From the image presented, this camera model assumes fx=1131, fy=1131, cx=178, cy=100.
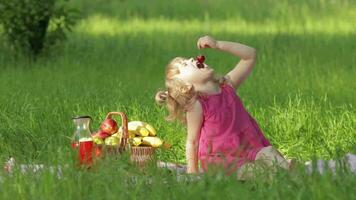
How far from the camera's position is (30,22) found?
1439cm

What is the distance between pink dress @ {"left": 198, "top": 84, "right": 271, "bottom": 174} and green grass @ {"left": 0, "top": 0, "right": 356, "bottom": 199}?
58cm

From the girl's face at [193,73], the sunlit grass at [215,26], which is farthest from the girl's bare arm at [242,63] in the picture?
the sunlit grass at [215,26]

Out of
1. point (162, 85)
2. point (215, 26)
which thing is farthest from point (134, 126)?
point (215, 26)

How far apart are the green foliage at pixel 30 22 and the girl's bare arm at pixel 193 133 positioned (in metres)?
7.30

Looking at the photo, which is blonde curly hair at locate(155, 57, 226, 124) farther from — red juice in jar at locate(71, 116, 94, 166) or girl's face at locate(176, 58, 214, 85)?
red juice in jar at locate(71, 116, 94, 166)

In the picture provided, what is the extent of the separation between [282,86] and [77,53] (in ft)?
13.6

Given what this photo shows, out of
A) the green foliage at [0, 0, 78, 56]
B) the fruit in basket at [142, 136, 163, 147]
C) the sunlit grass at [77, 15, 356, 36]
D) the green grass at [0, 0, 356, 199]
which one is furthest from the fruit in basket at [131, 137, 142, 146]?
the sunlit grass at [77, 15, 356, 36]

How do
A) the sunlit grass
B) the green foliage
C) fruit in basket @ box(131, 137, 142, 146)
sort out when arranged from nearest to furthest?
fruit in basket @ box(131, 137, 142, 146) < the green foliage < the sunlit grass

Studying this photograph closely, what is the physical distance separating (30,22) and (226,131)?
7.53 metres

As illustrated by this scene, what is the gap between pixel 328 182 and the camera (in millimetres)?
5367

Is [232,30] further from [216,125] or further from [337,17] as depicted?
[216,125]

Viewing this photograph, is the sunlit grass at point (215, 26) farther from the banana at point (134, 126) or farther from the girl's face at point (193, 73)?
the girl's face at point (193, 73)

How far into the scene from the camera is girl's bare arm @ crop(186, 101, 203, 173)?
7.08 m

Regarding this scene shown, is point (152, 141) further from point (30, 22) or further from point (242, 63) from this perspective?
point (30, 22)
